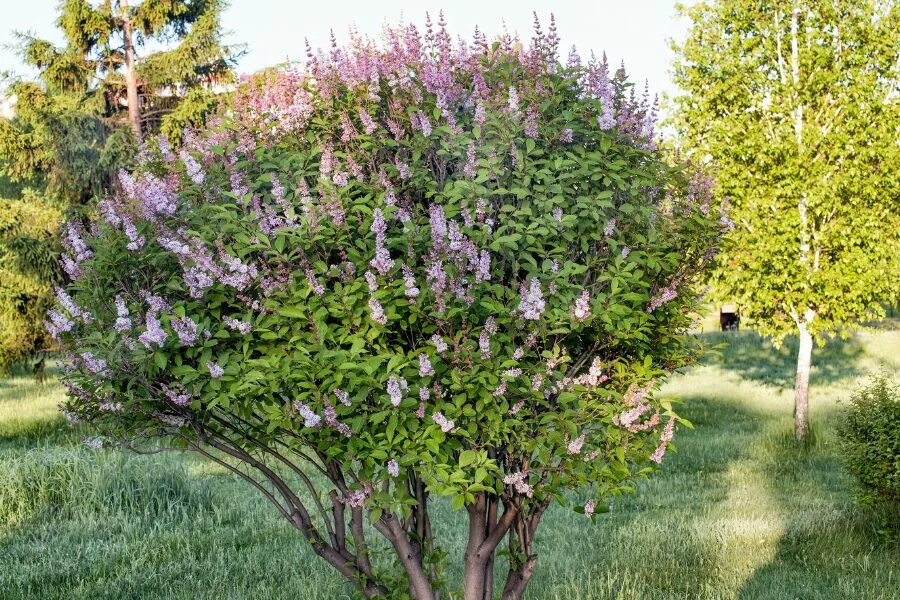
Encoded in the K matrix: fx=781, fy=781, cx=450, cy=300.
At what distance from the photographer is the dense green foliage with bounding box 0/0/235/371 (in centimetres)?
1698

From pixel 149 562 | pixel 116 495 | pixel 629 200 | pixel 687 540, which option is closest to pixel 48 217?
pixel 116 495

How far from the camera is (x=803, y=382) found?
12391mm

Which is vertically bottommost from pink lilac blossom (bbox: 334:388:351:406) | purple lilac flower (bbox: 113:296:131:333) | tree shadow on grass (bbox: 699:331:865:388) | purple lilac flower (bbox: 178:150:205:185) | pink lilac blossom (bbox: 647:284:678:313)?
tree shadow on grass (bbox: 699:331:865:388)

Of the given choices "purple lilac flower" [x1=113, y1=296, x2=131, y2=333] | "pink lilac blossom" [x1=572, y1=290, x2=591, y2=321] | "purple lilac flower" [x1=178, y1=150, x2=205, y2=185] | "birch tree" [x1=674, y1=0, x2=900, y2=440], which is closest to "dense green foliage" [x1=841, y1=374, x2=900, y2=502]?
"birch tree" [x1=674, y1=0, x2=900, y2=440]

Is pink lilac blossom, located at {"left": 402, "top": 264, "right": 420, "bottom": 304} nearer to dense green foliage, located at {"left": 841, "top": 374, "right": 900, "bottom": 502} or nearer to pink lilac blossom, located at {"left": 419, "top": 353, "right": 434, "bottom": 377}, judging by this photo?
pink lilac blossom, located at {"left": 419, "top": 353, "right": 434, "bottom": 377}

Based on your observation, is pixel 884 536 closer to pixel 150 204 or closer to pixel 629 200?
pixel 629 200

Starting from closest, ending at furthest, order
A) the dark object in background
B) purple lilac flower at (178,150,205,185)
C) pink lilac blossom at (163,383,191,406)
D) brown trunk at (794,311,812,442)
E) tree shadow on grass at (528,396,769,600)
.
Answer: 1. pink lilac blossom at (163,383,191,406)
2. purple lilac flower at (178,150,205,185)
3. tree shadow on grass at (528,396,769,600)
4. brown trunk at (794,311,812,442)
5. the dark object in background

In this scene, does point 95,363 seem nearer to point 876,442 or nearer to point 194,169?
point 194,169

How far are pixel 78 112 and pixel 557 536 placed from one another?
1438 cm

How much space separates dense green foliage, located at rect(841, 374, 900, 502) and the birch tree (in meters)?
3.27

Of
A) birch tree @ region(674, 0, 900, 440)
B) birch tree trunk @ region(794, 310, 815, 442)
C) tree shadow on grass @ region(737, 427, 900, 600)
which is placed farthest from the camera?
birch tree trunk @ region(794, 310, 815, 442)

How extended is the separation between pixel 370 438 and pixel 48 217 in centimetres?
1640

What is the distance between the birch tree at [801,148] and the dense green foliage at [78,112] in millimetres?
11033

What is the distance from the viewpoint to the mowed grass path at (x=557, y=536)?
23.0 feet
